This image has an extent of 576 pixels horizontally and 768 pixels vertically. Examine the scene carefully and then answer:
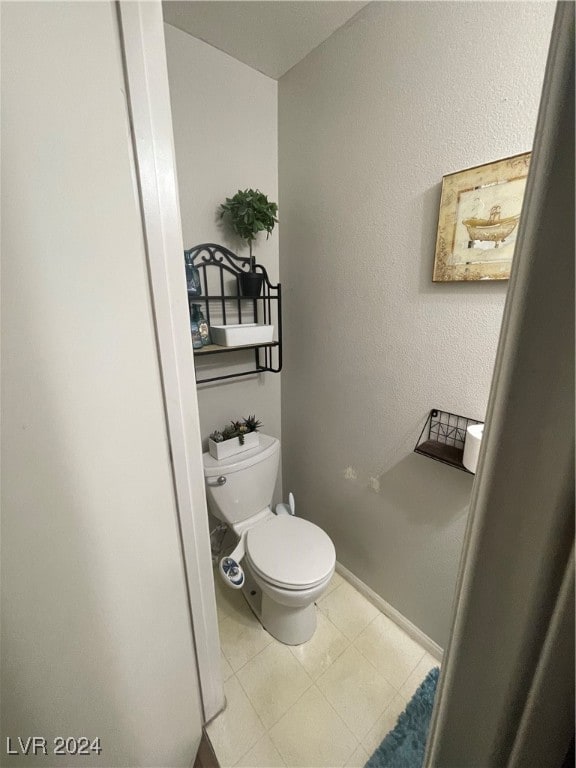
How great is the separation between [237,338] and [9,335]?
89 cm

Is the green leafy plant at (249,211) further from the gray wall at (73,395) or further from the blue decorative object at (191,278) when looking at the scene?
the gray wall at (73,395)

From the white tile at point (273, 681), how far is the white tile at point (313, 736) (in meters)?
0.03

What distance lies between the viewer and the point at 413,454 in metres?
1.21

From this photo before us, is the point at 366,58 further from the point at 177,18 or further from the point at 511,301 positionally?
the point at 511,301

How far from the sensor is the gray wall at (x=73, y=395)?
0.44 m

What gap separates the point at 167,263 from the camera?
62 centimetres

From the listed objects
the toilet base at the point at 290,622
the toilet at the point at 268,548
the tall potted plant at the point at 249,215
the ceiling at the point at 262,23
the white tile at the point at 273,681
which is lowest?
the white tile at the point at 273,681

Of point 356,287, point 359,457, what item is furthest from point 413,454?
point 356,287

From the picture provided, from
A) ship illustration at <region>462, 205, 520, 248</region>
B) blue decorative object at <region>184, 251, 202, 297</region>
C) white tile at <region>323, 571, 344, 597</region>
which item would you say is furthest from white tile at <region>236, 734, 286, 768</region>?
ship illustration at <region>462, 205, 520, 248</region>

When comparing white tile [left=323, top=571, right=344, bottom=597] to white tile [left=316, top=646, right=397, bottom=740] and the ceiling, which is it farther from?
the ceiling

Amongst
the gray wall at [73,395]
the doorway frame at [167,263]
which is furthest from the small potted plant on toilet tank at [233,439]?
the gray wall at [73,395]

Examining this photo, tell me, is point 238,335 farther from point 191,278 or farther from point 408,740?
point 408,740

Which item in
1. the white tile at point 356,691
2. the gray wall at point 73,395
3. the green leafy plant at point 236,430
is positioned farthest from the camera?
the green leafy plant at point 236,430

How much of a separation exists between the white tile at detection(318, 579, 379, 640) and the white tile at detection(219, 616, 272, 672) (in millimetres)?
317
